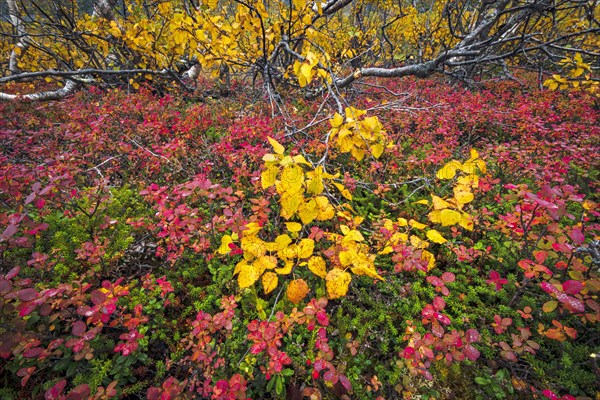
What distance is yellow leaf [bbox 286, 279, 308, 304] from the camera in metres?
1.55

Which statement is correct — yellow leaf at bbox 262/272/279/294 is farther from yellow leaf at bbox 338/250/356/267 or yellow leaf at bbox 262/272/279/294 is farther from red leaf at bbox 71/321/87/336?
red leaf at bbox 71/321/87/336

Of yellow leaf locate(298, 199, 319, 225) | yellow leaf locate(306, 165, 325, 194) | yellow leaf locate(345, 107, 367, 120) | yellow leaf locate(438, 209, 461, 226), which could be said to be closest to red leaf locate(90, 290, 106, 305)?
yellow leaf locate(298, 199, 319, 225)

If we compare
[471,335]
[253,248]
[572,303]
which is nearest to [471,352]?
[471,335]

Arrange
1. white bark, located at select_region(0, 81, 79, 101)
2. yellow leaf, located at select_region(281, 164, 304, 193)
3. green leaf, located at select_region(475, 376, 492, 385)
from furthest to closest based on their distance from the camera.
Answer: white bark, located at select_region(0, 81, 79, 101) < green leaf, located at select_region(475, 376, 492, 385) < yellow leaf, located at select_region(281, 164, 304, 193)

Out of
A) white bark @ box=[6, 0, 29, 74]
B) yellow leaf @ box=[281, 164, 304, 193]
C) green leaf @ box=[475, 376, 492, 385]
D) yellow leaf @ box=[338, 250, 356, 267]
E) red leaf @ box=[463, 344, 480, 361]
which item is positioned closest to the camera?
yellow leaf @ box=[281, 164, 304, 193]

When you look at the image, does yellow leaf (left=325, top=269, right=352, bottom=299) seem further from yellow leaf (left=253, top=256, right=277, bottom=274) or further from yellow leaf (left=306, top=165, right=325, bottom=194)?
yellow leaf (left=306, top=165, right=325, bottom=194)

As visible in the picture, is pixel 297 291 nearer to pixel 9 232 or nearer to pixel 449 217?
pixel 449 217

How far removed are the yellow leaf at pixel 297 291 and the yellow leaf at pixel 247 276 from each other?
9.7 inches

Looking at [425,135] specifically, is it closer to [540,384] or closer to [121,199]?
[540,384]

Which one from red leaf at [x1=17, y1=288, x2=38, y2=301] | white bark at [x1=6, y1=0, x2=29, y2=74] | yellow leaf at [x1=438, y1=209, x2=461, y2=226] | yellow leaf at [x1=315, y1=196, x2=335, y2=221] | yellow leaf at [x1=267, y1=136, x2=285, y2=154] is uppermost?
white bark at [x1=6, y1=0, x2=29, y2=74]

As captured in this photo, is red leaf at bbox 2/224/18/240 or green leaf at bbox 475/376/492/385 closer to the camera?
red leaf at bbox 2/224/18/240

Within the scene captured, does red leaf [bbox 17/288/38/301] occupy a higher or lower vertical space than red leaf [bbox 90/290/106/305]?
higher

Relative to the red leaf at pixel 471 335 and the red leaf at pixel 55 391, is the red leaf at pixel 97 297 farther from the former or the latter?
the red leaf at pixel 471 335

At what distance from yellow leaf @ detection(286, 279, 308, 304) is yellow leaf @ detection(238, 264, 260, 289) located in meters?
0.25
